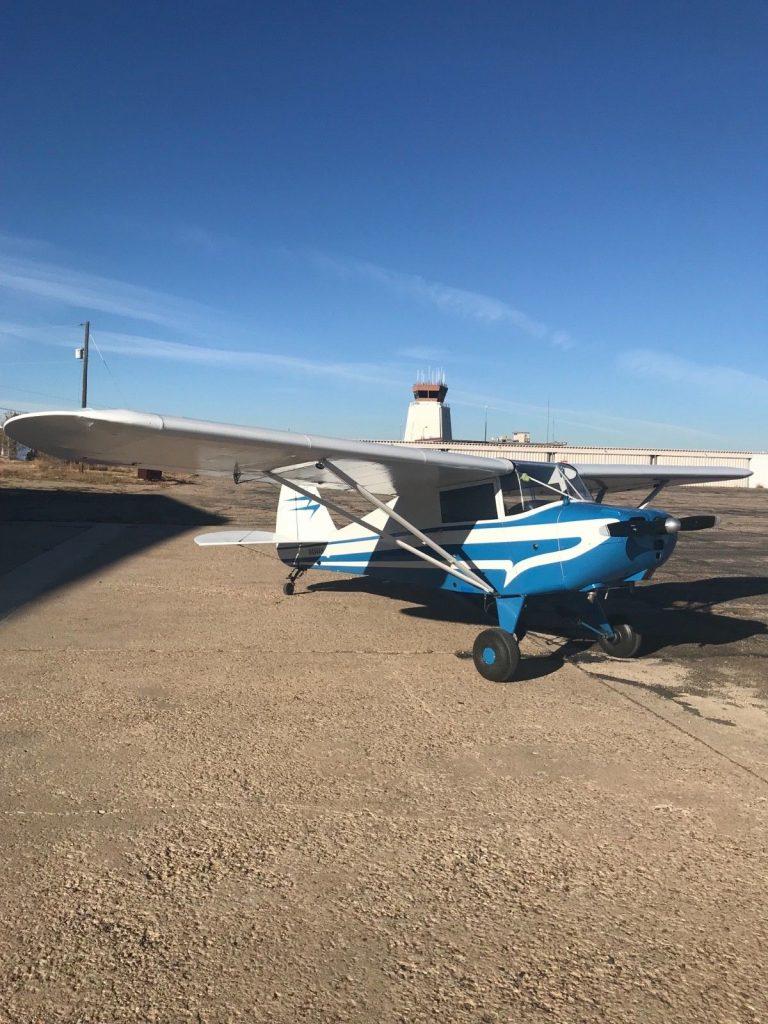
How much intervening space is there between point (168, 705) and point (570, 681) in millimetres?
3661

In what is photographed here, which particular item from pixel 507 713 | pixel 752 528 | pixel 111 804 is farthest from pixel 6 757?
pixel 752 528

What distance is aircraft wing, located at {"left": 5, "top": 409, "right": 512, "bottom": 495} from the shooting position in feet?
17.0

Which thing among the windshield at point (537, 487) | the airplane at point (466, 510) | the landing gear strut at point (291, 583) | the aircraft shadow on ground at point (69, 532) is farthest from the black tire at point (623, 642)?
the aircraft shadow on ground at point (69, 532)

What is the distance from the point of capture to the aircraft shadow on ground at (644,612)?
26.4ft

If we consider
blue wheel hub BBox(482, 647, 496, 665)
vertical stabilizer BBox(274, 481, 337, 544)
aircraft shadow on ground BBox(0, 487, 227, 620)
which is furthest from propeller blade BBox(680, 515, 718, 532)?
aircraft shadow on ground BBox(0, 487, 227, 620)

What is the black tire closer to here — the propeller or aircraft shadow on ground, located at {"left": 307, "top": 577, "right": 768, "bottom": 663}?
aircraft shadow on ground, located at {"left": 307, "top": 577, "right": 768, "bottom": 663}

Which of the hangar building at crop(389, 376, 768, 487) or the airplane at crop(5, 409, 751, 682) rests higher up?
the hangar building at crop(389, 376, 768, 487)

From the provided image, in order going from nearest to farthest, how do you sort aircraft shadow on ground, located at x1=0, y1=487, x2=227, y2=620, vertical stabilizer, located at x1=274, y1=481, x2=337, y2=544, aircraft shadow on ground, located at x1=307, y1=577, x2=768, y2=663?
aircraft shadow on ground, located at x1=307, y1=577, x2=768, y2=663
vertical stabilizer, located at x1=274, y1=481, x2=337, y2=544
aircraft shadow on ground, located at x1=0, y1=487, x2=227, y2=620

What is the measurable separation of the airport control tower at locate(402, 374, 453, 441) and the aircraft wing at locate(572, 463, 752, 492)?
5211 cm

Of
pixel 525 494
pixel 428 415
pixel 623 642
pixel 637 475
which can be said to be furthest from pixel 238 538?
pixel 428 415

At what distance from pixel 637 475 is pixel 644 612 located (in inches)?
77.2

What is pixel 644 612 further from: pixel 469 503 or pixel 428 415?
pixel 428 415

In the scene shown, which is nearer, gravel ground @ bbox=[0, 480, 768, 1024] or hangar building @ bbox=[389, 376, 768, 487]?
gravel ground @ bbox=[0, 480, 768, 1024]

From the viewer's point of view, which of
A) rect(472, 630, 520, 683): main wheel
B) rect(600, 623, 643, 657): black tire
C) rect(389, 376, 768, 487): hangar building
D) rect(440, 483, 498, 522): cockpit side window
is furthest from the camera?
rect(389, 376, 768, 487): hangar building
